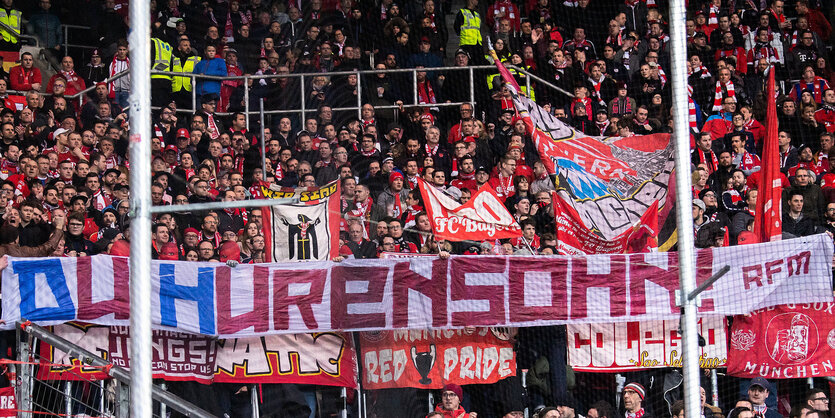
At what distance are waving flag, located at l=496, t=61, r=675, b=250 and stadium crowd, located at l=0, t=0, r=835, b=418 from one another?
1067 millimetres

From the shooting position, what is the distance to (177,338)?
8586 millimetres

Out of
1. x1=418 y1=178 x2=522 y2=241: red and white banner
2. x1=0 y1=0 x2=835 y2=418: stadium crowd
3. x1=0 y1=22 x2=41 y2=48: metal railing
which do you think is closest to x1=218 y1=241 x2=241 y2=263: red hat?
x1=0 y1=0 x2=835 y2=418: stadium crowd

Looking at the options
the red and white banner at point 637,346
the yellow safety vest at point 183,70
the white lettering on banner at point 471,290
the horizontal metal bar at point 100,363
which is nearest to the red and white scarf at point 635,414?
the red and white banner at point 637,346

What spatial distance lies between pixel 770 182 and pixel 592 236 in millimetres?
1444

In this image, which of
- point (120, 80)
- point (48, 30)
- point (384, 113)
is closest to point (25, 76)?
point (120, 80)

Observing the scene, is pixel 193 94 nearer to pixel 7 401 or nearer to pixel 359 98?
pixel 359 98

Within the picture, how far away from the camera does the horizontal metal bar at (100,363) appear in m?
7.34

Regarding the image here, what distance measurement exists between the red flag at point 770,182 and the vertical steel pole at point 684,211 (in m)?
1.93

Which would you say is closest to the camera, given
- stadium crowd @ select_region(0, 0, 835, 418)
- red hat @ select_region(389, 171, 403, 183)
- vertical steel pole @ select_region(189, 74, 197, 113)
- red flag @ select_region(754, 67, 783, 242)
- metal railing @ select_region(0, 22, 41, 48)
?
red flag @ select_region(754, 67, 783, 242)

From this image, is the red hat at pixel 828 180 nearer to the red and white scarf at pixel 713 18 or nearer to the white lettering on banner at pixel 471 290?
the white lettering on banner at pixel 471 290

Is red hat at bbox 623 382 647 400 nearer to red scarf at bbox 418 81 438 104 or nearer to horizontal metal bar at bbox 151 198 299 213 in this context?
horizontal metal bar at bbox 151 198 299 213

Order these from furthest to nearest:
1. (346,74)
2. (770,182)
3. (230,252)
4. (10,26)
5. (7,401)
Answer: (10,26) → (346,74) → (230,252) → (770,182) → (7,401)

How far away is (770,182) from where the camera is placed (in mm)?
7965

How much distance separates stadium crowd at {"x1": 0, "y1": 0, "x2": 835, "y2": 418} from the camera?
9.95 metres
